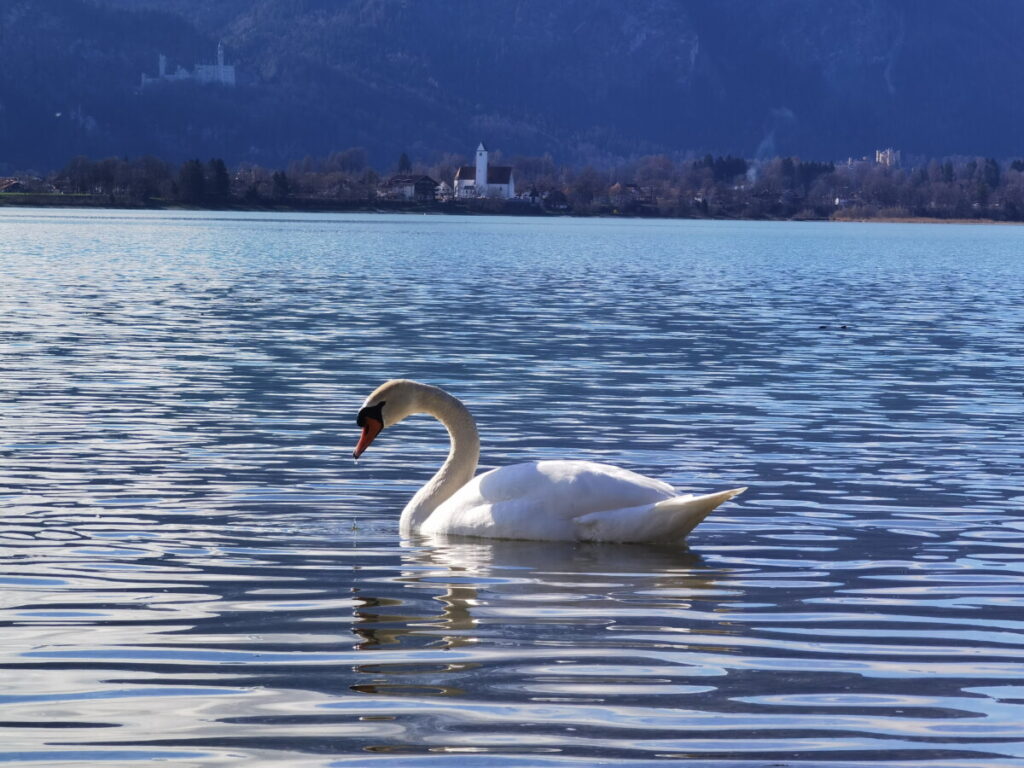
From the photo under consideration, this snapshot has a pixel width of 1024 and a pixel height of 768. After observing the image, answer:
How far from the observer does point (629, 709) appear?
9.48m

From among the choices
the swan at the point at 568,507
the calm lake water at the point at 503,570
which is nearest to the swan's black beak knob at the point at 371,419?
the calm lake water at the point at 503,570

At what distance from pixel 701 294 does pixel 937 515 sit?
4553 cm

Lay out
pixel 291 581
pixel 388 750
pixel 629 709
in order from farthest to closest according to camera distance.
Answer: pixel 291 581, pixel 629 709, pixel 388 750

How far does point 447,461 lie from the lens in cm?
1573

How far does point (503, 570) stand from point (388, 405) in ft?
9.45

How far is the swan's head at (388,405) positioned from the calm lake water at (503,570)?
88cm

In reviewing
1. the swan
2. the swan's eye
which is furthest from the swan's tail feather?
the swan's eye

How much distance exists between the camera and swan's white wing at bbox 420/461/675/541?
14438mm

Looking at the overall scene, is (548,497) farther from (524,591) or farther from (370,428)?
(370,428)

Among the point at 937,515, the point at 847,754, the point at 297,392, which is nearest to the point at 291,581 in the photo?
the point at 847,754

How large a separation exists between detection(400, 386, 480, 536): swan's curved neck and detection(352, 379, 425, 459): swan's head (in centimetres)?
6

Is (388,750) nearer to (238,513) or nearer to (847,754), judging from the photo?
(847,754)

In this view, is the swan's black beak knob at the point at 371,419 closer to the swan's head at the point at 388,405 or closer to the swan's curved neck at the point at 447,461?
the swan's head at the point at 388,405

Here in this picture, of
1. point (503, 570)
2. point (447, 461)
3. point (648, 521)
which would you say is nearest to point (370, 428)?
point (447, 461)
